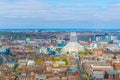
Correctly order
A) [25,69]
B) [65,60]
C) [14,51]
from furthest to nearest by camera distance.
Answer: [14,51]
[65,60]
[25,69]

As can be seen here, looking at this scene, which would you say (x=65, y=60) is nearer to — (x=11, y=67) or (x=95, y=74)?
(x=11, y=67)

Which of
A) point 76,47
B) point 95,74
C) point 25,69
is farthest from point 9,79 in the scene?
point 76,47

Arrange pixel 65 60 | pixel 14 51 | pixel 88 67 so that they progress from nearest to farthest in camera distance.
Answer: pixel 88 67 → pixel 65 60 → pixel 14 51

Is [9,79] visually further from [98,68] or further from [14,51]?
[14,51]

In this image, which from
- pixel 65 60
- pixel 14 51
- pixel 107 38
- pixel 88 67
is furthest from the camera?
pixel 107 38

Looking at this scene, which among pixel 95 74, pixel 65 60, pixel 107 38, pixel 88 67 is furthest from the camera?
pixel 107 38

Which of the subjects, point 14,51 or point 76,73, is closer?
point 76,73

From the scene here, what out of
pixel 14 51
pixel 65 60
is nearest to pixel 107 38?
pixel 14 51

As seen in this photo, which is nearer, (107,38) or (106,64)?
(106,64)
